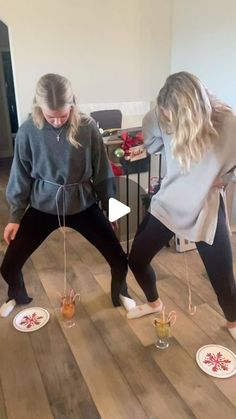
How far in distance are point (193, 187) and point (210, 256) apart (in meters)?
0.33

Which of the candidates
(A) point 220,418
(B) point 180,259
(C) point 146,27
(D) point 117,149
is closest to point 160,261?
(B) point 180,259

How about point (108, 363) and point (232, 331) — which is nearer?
point (108, 363)

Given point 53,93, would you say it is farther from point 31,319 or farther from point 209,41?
point 209,41

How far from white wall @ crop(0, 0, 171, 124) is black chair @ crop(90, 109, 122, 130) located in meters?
0.58

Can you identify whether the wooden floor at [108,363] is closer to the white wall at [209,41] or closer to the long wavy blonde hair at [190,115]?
the long wavy blonde hair at [190,115]

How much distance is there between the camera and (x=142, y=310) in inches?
78.7

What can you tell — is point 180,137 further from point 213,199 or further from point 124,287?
point 124,287

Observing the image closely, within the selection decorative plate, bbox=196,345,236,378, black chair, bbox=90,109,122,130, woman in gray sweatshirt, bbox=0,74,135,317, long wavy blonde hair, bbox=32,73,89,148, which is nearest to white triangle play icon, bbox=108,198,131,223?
woman in gray sweatshirt, bbox=0,74,135,317

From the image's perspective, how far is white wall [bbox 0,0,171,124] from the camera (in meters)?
3.91

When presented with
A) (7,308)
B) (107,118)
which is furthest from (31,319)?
(107,118)

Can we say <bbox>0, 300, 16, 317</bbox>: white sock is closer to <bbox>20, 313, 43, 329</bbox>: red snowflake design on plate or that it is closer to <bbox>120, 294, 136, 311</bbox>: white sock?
<bbox>20, 313, 43, 329</bbox>: red snowflake design on plate

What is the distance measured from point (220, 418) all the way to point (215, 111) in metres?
1.24

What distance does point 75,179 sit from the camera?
175cm

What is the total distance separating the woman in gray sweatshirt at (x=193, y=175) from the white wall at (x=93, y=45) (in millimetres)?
2928
